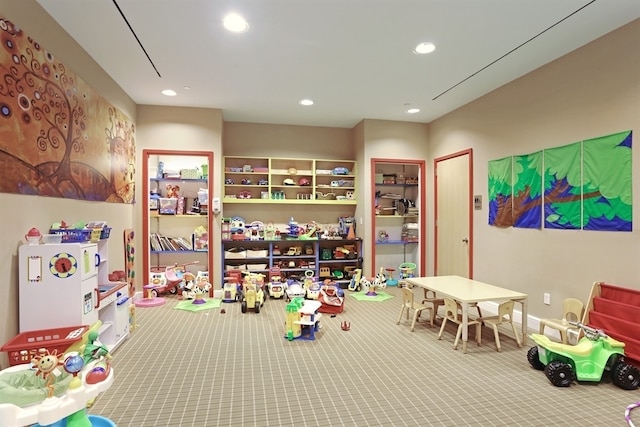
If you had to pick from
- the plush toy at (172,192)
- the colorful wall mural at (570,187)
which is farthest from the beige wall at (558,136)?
the plush toy at (172,192)

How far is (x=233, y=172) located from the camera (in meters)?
5.96

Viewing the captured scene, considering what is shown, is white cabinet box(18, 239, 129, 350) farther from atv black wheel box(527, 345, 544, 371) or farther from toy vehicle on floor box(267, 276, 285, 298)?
atv black wheel box(527, 345, 544, 371)

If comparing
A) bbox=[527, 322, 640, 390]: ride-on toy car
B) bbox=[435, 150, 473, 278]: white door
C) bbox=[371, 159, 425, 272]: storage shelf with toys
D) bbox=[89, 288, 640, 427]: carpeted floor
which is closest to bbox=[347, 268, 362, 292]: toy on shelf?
bbox=[371, 159, 425, 272]: storage shelf with toys

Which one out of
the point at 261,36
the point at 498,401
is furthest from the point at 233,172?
the point at 498,401

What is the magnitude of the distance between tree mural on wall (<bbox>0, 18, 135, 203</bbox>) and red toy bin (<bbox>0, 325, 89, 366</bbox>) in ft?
3.45

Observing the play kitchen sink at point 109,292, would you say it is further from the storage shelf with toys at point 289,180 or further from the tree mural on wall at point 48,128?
the storage shelf with toys at point 289,180

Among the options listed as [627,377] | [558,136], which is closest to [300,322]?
[627,377]

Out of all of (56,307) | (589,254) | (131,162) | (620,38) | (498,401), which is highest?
(620,38)

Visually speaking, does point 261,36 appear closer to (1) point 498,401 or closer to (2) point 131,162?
(2) point 131,162

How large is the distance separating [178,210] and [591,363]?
556 cm

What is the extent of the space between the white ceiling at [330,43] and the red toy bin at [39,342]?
2564mm

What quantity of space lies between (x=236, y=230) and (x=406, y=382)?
3915mm

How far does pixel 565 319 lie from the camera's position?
10.3ft

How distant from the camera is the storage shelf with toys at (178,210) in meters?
5.38
